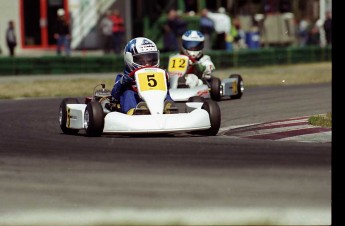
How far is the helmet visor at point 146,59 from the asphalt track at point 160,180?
93 centimetres

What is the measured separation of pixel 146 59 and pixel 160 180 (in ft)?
13.0

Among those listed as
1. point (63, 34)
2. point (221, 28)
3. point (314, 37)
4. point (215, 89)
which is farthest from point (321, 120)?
point (314, 37)

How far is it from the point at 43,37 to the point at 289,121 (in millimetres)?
23371

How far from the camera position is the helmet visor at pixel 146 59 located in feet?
42.8

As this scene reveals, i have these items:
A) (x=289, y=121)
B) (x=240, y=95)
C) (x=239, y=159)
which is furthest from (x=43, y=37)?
(x=239, y=159)

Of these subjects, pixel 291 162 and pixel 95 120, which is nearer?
pixel 291 162

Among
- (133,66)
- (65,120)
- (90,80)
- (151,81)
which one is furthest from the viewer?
(90,80)

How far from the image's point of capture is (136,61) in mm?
13109

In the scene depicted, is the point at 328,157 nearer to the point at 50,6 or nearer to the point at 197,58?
the point at 197,58

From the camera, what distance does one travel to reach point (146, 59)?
1306 cm

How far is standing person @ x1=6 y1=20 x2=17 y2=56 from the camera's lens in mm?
33438

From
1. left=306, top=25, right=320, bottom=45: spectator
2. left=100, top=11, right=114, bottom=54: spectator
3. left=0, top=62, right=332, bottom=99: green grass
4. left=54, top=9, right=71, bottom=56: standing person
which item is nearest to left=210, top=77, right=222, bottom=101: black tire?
left=0, top=62, right=332, bottom=99: green grass

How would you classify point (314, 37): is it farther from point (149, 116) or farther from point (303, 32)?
point (149, 116)

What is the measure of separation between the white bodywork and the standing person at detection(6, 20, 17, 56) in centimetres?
2067
